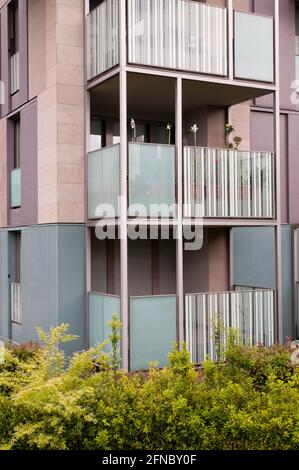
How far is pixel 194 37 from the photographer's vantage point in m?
12.6

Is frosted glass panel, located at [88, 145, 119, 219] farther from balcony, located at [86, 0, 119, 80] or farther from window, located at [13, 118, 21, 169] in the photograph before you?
window, located at [13, 118, 21, 169]

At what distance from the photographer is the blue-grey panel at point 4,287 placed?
16500 millimetres

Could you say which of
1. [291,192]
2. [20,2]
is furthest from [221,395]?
[20,2]

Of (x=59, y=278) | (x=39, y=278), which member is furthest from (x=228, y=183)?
(x=39, y=278)

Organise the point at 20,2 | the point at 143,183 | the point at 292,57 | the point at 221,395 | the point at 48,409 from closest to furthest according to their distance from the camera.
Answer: the point at 48,409, the point at 221,395, the point at 143,183, the point at 20,2, the point at 292,57

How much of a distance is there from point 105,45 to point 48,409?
325 inches

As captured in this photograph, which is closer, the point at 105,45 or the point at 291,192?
the point at 105,45

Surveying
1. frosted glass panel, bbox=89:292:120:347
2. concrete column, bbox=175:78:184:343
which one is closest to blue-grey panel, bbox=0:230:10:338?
frosted glass panel, bbox=89:292:120:347

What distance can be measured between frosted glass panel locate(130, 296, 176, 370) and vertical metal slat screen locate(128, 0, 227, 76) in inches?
178

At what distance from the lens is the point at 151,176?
1205cm

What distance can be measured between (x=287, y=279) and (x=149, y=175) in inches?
219

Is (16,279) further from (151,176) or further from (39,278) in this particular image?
(151,176)

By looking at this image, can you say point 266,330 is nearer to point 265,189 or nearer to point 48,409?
point 265,189

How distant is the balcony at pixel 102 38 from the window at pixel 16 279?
544 cm
